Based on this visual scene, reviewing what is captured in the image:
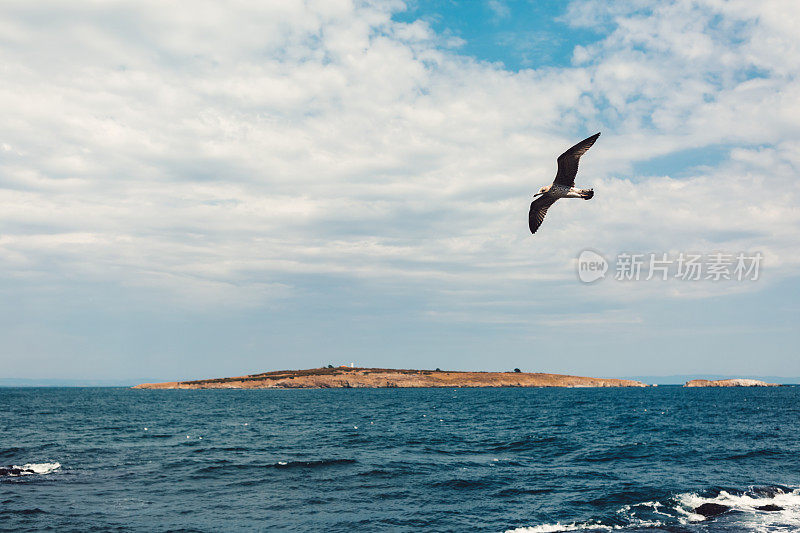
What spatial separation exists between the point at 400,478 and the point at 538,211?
23.0 meters

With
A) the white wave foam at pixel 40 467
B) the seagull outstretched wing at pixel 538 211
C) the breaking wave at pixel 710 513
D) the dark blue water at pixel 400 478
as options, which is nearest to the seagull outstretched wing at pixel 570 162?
the seagull outstretched wing at pixel 538 211

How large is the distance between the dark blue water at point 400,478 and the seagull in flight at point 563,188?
15001mm

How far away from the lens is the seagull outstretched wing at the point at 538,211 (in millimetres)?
17498

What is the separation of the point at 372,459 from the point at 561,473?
13.8 m

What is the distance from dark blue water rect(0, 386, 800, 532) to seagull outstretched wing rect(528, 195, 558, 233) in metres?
14.8

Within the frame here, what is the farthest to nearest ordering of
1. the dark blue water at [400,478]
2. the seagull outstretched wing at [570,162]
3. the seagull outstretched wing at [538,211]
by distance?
1. the dark blue water at [400,478]
2. the seagull outstretched wing at [538,211]
3. the seagull outstretched wing at [570,162]

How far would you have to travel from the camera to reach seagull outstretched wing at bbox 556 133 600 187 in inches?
613

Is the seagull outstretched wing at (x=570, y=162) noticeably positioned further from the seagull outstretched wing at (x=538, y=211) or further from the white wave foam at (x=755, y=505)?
the white wave foam at (x=755, y=505)

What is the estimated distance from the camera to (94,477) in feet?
Answer: 113

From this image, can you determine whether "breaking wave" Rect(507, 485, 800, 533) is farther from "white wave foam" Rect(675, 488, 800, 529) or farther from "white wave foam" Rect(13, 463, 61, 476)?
"white wave foam" Rect(13, 463, 61, 476)

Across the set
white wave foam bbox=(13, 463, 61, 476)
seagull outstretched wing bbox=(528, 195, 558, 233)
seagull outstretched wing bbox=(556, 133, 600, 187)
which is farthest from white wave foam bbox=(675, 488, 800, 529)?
white wave foam bbox=(13, 463, 61, 476)

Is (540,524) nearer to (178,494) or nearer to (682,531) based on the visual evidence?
(682,531)

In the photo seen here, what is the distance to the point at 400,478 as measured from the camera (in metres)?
34.3

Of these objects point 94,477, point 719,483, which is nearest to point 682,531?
point 719,483
